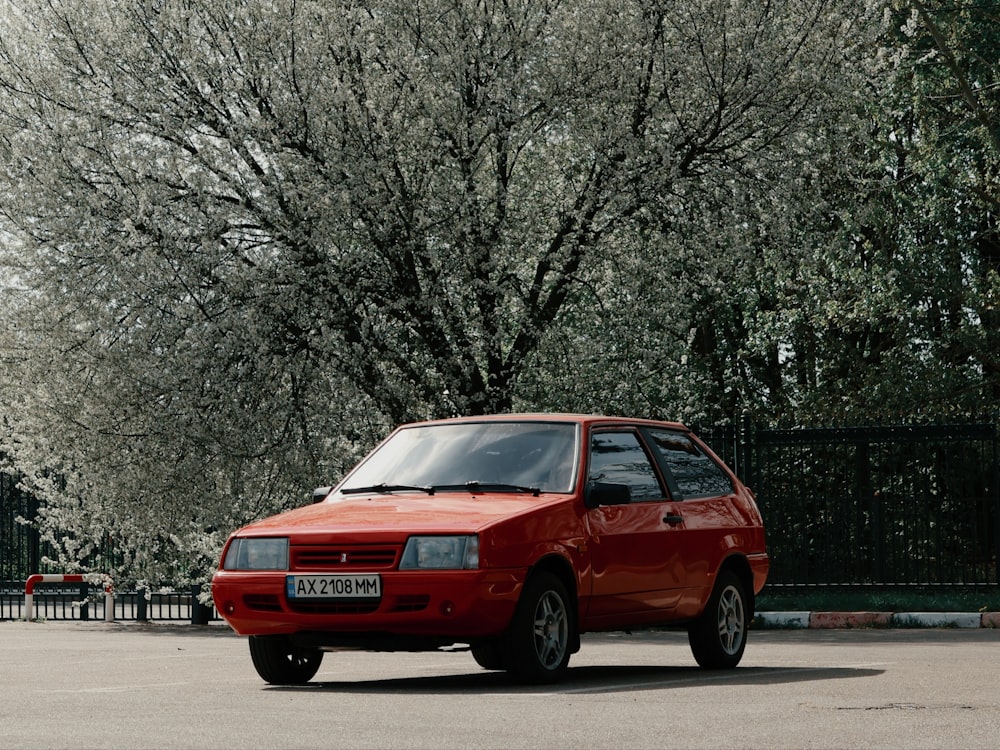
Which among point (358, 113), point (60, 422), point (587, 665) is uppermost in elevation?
point (358, 113)

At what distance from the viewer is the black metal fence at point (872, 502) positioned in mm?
20188

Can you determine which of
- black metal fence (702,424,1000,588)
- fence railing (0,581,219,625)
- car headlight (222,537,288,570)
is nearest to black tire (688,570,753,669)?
car headlight (222,537,288,570)

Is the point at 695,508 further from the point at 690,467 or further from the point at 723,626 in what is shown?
the point at 723,626

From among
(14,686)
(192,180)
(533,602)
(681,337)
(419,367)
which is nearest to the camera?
(533,602)

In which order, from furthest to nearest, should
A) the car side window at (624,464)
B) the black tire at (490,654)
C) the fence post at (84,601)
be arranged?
the fence post at (84,601)
the car side window at (624,464)
the black tire at (490,654)

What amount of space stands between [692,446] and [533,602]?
9.01 feet

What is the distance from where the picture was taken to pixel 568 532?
10.4 metres

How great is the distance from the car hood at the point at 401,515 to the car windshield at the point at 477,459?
207 mm

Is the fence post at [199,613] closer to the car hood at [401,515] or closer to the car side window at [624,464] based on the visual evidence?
the car side window at [624,464]

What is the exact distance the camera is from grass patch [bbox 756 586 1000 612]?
65.8 ft

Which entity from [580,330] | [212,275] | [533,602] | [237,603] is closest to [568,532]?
[533,602]

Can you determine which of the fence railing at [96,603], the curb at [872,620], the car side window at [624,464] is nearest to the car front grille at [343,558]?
the car side window at [624,464]

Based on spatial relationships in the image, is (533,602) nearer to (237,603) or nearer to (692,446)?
(237,603)

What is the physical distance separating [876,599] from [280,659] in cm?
1146
